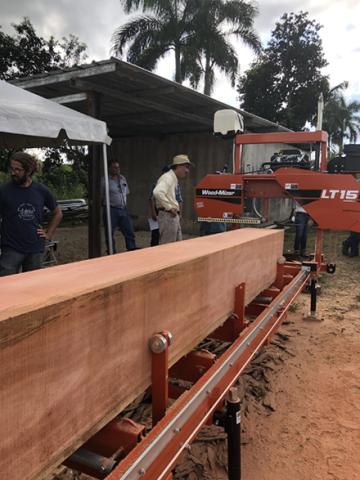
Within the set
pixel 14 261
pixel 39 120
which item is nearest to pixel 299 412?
pixel 14 261

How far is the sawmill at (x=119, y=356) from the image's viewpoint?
0.92 meters

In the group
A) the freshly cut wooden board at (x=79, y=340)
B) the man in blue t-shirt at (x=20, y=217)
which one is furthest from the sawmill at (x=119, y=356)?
the man in blue t-shirt at (x=20, y=217)

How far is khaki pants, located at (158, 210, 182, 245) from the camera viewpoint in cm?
480

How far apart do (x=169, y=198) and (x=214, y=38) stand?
1611 centimetres

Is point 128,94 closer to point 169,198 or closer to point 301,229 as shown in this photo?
point 169,198

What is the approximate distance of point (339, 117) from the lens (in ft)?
98.6

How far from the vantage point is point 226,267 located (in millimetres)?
2088

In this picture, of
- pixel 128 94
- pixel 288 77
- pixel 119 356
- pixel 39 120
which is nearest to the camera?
pixel 119 356

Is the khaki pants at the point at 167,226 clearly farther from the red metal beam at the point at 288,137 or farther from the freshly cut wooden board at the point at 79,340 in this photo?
the freshly cut wooden board at the point at 79,340

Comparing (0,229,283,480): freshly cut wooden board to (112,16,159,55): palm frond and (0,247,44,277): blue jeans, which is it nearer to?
(0,247,44,277): blue jeans

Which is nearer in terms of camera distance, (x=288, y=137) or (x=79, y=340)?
(x=79, y=340)

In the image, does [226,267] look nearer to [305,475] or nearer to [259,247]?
[259,247]

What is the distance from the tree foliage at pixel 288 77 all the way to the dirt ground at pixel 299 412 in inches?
Result: 754

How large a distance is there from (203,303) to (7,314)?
44.5 inches
